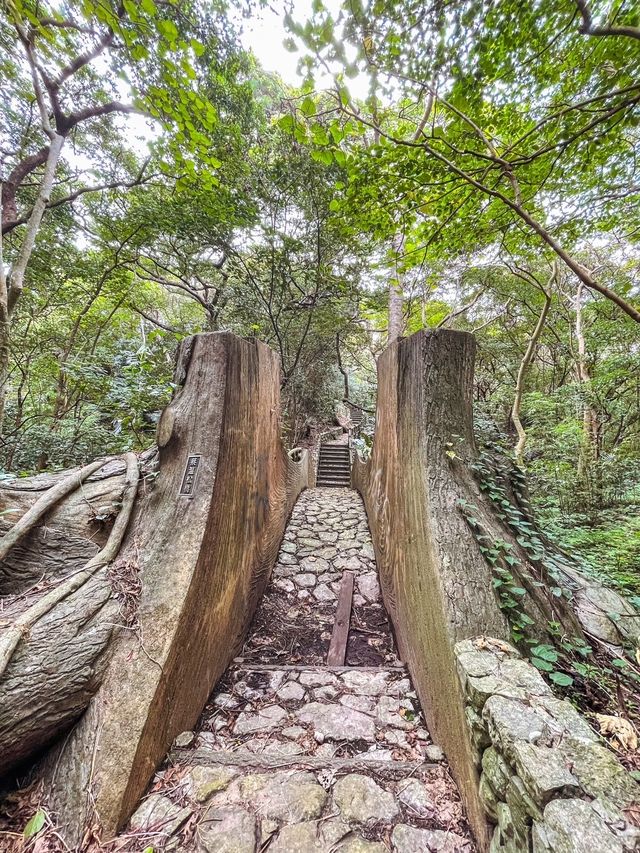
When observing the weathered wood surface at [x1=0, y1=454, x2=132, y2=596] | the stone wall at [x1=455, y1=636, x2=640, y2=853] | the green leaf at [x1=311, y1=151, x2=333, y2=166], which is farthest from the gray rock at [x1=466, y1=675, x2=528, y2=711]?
the green leaf at [x1=311, y1=151, x2=333, y2=166]

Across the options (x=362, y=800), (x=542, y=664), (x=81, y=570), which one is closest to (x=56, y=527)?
(x=81, y=570)

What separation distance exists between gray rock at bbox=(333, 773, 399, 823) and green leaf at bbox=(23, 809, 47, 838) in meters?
1.09

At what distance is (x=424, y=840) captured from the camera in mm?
1103

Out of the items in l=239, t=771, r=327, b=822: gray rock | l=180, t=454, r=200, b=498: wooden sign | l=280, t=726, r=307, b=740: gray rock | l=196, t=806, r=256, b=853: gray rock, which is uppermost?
l=180, t=454, r=200, b=498: wooden sign

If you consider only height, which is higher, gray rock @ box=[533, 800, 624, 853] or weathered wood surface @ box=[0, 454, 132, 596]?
weathered wood surface @ box=[0, 454, 132, 596]

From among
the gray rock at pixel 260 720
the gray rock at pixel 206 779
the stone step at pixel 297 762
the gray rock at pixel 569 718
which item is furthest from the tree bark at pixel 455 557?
the gray rock at pixel 206 779

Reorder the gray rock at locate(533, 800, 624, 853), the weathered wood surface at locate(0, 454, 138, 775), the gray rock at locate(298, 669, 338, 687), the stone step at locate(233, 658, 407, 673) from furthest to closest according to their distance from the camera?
the stone step at locate(233, 658, 407, 673) → the gray rock at locate(298, 669, 338, 687) → the weathered wood surface at locate(0, 454, 138, 775) → the gray rock at locate(533, 800, 624, 853)

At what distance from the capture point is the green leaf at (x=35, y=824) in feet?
3.48

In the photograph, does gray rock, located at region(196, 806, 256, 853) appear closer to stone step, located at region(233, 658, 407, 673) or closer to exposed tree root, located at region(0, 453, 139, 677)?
stone step, located at region(233, 658, 407, 673)

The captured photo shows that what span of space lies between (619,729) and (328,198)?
19.0 feet

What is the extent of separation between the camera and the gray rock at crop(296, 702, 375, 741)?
155 cm

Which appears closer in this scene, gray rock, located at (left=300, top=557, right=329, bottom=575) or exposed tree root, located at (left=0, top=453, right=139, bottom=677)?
exposed tree root, located at (left=0, top=453, right=139, bottom=677)

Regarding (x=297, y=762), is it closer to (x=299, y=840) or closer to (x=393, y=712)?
(x=299, y=840)

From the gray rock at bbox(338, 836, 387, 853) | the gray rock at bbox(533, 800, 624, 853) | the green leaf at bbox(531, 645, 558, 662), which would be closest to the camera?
the gray rock at bbox(533, 800, 624, 853)
